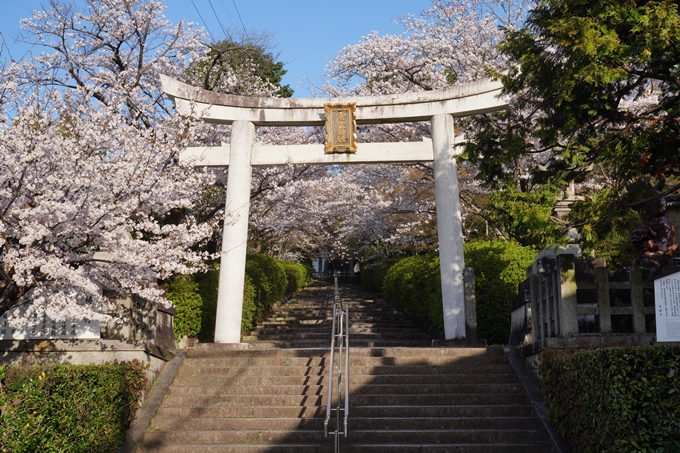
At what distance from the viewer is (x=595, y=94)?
7.74 meters

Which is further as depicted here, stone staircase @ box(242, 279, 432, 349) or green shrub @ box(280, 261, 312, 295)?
green shrub @ box(280, 261, 312, 295)

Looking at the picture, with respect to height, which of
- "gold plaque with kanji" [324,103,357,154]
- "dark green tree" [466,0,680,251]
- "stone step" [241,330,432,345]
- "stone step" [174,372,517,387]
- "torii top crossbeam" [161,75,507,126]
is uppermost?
"torii top crossbeam" [161,75,507,126]

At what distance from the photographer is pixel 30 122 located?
8062 mm

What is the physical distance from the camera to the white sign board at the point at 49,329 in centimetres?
941

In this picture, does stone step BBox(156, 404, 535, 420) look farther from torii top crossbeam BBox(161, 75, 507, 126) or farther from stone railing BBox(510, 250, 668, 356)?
torii top crossbeam BBox(161, 75, 507, 126)

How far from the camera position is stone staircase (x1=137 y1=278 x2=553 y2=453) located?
326 inches

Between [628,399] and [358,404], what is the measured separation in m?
4.17

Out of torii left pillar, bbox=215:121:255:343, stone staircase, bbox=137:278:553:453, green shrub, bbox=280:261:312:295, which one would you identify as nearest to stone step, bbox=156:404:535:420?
stone staircase, bbox=137:278:553:453

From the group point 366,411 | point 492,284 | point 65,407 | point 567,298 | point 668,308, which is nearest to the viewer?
point 668,308

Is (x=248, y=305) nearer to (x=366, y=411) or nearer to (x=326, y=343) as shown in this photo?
(x=326, y=343)

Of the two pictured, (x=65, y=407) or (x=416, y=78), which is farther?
(x=416, y=78)

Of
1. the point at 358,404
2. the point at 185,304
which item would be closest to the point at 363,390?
the point at 358,404

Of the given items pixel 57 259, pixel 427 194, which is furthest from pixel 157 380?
pixel 427 194

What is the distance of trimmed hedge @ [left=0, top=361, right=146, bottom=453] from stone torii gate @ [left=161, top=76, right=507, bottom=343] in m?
3.67
